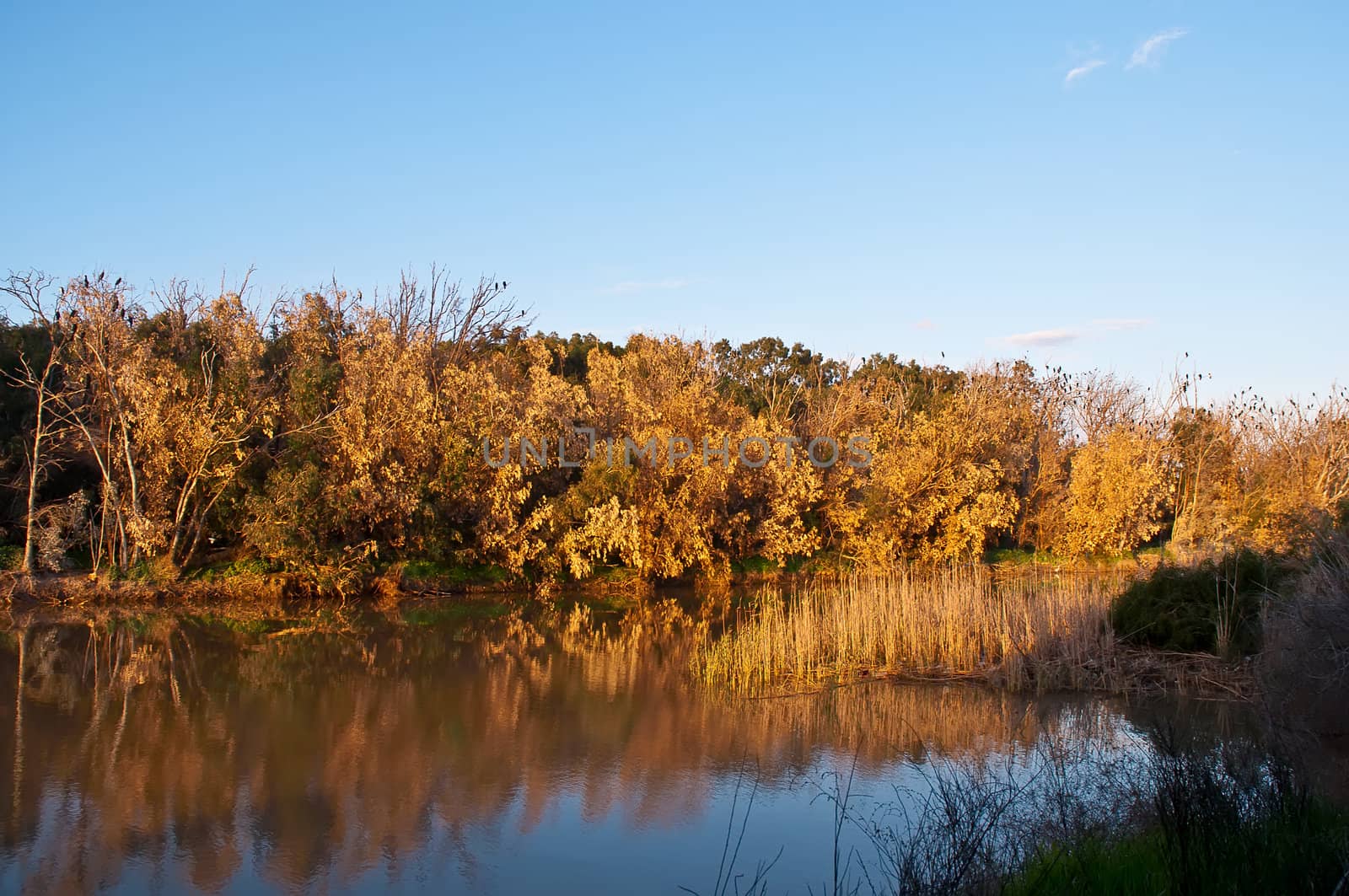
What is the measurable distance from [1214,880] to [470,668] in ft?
39.4

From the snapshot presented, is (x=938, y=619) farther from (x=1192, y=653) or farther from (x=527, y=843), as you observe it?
(x=527, y=843)

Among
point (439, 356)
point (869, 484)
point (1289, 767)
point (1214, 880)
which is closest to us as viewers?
point (1214, 880)

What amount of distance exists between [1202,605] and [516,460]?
15784mm

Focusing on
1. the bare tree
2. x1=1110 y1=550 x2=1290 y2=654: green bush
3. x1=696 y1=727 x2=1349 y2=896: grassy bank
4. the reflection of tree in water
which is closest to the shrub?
x1=696 y1=727 x2=1349 y2=896: grassy bank

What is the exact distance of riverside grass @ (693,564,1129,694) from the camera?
530 inches

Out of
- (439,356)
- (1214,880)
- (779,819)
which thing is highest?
(439,356)

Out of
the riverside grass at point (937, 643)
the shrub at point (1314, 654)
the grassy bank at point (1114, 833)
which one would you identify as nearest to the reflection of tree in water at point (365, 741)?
the riverside grass at point (937, 643)

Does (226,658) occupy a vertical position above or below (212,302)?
below

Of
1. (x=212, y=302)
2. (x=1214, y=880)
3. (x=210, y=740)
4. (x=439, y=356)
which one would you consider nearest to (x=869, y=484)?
(x=439, y=356)

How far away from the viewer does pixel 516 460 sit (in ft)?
82.0

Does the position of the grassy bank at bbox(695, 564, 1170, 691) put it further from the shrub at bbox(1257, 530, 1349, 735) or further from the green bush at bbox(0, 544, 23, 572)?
the green bush at bbox(0, 544, 23, 572)

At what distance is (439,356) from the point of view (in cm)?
3338

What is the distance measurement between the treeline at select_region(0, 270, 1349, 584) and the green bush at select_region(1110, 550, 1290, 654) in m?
0.77

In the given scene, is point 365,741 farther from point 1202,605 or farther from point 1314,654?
point 1202,605
